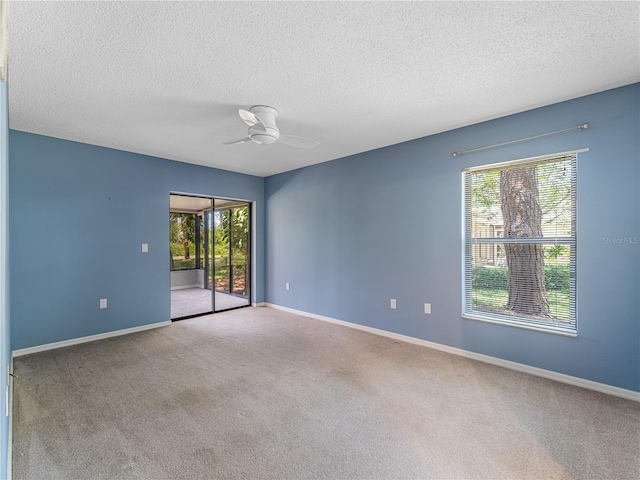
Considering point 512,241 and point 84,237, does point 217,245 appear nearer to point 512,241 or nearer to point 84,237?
point 84,237

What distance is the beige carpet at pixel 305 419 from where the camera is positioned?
6.11 feet

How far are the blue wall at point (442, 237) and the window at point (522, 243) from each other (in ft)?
0.31

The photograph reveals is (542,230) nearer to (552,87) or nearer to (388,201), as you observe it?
(552,87)

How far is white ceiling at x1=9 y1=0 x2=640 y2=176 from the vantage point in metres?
1.79

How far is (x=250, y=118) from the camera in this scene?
279 cm

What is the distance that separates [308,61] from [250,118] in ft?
2.60

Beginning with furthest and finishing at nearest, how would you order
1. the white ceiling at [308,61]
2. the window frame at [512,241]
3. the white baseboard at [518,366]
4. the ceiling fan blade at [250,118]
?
the window frame at [512,241] → the ceiling fan blade at [250,118] → the white baseboard at [518,366] → the white ceiling at [308,61]

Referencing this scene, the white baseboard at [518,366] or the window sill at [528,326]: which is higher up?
the window sill at [528,326]

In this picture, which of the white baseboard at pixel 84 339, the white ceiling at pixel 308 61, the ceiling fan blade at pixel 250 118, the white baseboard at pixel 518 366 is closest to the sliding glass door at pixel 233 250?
the white baseboard at pixel 84 339

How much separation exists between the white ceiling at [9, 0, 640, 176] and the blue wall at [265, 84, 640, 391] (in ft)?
1.14

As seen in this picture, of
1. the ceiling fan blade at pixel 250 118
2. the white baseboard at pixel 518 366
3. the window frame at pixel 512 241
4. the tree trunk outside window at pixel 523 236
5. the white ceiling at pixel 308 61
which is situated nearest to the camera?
the white ceiling at pixel 308 61

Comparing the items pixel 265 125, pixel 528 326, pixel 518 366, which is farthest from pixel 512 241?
pixel 265 125

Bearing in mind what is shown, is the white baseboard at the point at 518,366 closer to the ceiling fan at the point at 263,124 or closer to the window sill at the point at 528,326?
the window sill at the point at 528,326

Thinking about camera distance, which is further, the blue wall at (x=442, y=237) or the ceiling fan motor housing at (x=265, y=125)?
the ceiling fan motor housing at (x=265, y=125)
